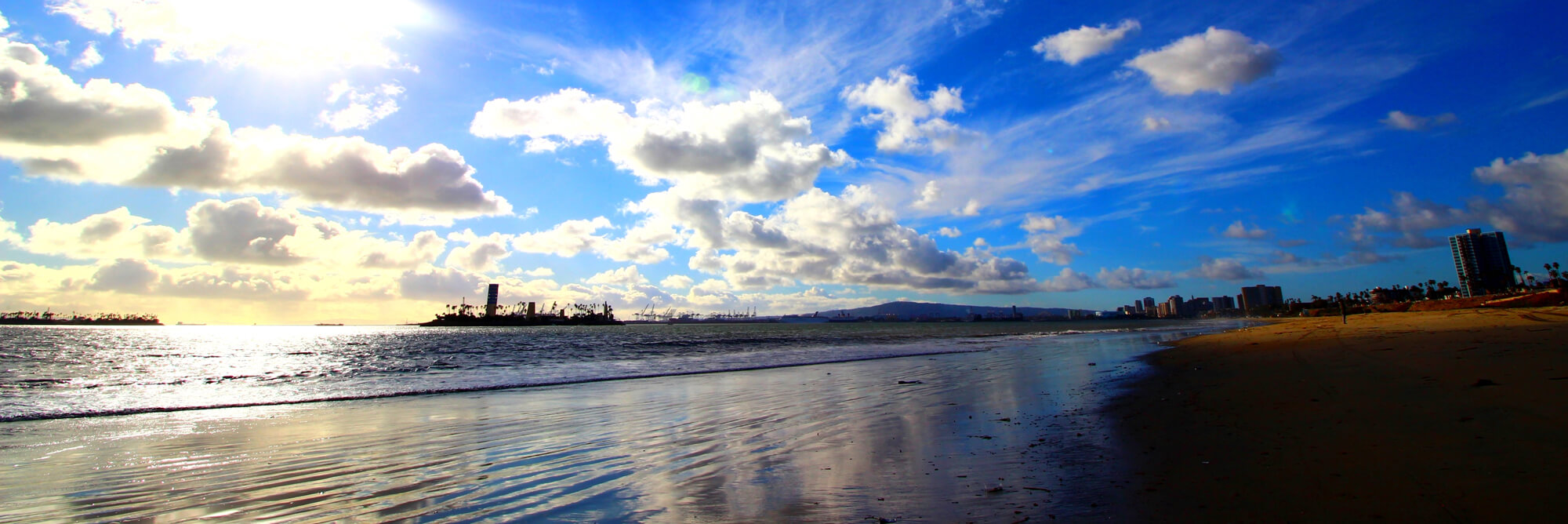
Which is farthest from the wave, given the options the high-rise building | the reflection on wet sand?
the high-rise building

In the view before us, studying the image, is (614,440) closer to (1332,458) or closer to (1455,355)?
(1332,458)

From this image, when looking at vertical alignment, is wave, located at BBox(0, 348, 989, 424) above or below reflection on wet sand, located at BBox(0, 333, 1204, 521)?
above

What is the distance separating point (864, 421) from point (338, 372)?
31759 millimetres

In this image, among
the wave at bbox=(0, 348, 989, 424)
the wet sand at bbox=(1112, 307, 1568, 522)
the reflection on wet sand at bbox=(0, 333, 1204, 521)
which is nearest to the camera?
the wet sand at bbox=(1112, 307, 1568, 522)

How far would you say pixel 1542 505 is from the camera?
4.19 m

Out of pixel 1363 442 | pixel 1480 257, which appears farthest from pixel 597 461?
pixel 1480 257

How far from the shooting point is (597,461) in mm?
8109

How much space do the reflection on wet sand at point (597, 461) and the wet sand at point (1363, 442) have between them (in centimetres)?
80

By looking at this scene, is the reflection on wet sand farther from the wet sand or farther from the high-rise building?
the high-rise building

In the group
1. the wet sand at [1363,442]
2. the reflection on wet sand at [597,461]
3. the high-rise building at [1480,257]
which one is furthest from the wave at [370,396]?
the high-rise building at [1480,257]

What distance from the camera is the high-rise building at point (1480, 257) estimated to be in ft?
527

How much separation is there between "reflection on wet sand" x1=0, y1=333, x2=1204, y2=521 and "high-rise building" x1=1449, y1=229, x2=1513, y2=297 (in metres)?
230

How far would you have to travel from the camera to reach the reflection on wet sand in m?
5.82

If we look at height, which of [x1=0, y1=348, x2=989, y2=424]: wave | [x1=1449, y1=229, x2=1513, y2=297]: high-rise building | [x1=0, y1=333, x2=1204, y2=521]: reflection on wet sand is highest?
[x1=1449, y1=229, x2=1513, y2=297]: high-rise building
